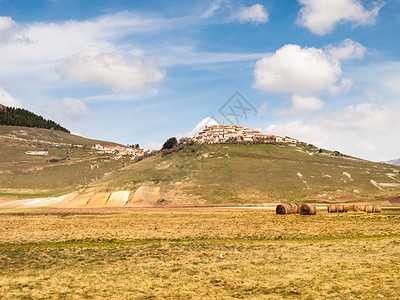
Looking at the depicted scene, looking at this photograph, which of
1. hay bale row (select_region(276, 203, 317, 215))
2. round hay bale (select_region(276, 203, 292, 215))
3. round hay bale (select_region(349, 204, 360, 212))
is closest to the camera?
hay bale row (select_region(276, 203, 317, 215))

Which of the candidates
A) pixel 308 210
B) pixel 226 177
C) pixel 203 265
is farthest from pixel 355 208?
pixel 226 177

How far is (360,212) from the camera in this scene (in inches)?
2525

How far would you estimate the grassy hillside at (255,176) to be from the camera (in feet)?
351

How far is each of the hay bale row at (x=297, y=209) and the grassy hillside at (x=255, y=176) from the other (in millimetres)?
38611

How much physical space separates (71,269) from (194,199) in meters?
82.3

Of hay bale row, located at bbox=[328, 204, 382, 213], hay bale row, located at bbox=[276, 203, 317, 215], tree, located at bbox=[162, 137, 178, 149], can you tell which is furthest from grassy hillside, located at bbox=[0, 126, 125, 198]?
hay bale row, located at bbox=[328, 204, 382, 213]

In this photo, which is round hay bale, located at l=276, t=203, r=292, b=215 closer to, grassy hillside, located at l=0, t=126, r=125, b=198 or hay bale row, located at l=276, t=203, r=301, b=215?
hay bale row, located at l=276, t=203, r=301, b=215

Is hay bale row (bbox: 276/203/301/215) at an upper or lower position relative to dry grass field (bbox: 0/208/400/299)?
upper

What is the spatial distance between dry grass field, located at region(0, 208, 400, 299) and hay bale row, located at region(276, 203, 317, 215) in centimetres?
2357

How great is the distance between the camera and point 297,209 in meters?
63.8

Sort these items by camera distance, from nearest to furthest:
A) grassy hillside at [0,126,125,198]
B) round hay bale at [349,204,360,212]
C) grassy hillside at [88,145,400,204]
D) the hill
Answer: round hay bale at [349,204,360,212] < grassy hillside at [88,145,400,204] < the hill < grassy hillside at [0,126,125,198]

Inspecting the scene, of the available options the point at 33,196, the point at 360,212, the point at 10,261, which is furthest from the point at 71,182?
the point at 10,261

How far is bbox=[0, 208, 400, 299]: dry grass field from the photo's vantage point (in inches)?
679

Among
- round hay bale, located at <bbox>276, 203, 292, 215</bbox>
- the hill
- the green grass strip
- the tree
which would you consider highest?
the tree
